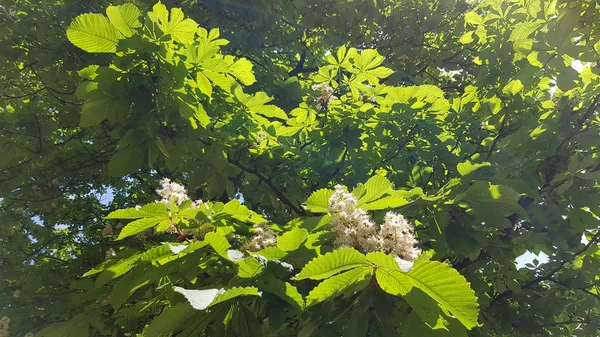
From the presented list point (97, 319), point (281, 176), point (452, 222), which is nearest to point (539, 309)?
point (452, 222)

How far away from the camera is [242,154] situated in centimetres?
322

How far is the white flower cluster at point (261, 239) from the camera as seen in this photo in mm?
1675

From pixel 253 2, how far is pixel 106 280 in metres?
3.82

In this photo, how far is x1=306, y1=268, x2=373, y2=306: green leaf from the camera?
44.8 inches

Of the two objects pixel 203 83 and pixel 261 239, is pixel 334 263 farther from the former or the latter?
pixel 203 83

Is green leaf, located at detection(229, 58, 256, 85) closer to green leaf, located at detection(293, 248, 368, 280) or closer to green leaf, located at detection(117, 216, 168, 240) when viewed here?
green leaf, located at detection(117, 216, 168, 240)

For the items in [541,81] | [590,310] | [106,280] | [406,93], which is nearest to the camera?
[106,280]

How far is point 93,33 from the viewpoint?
1864 millimetres

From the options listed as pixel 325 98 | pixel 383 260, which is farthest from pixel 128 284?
pixel 325 98

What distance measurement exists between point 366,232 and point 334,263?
0.42 meters

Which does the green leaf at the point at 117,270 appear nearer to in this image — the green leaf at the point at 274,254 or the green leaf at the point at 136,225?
the green leaf at the point at 136,225

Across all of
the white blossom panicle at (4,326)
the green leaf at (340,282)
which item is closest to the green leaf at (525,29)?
the green leaf at (340,282)

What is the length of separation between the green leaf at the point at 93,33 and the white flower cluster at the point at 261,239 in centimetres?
102

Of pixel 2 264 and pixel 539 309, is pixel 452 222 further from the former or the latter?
pixel 2 264
